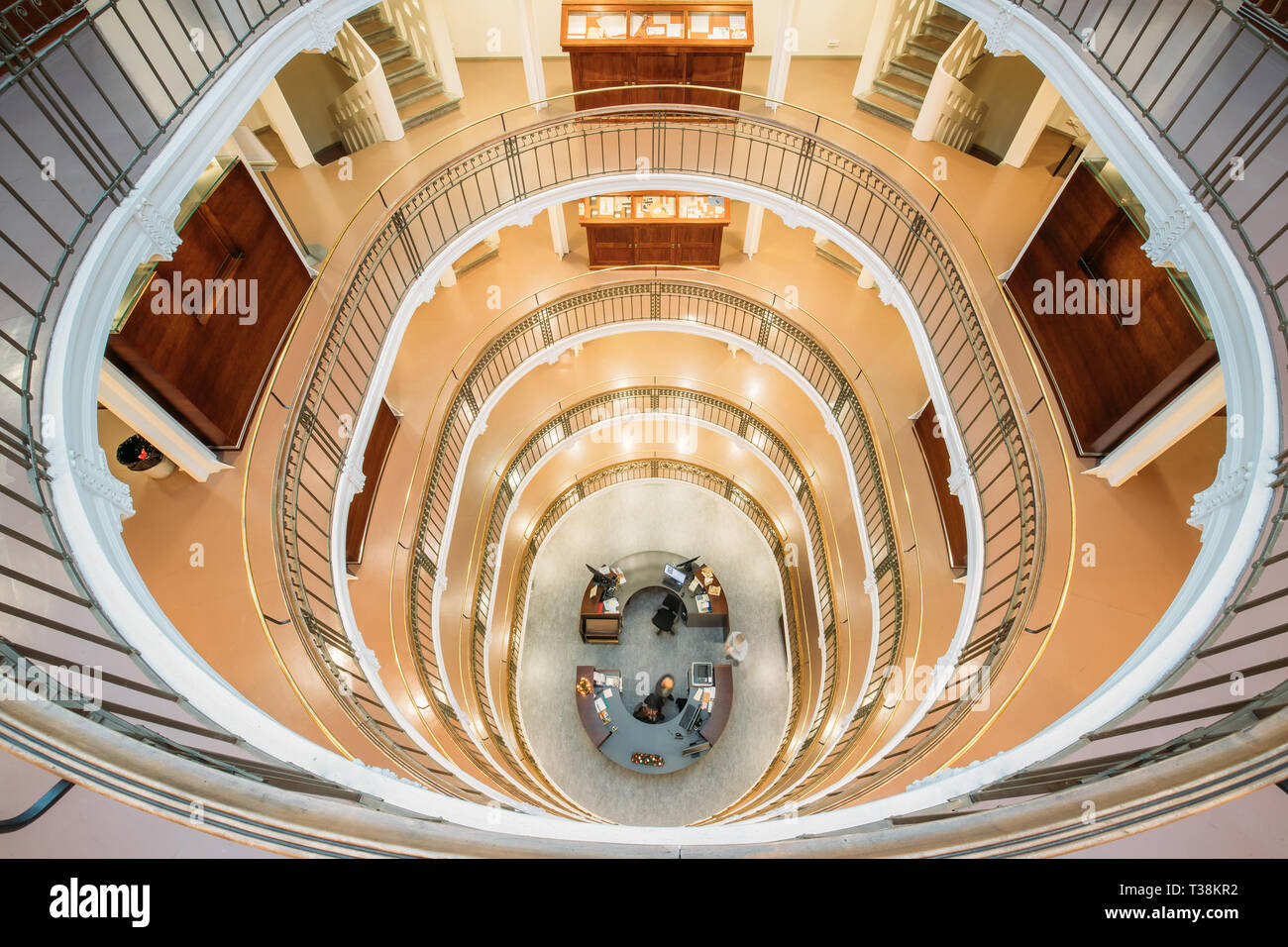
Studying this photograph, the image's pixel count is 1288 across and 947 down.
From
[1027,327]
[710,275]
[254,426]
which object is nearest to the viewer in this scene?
[254,426]

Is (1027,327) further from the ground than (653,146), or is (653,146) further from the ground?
(653,146)

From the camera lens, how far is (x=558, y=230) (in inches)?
422

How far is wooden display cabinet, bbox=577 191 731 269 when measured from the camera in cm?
1026

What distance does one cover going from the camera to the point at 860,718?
305 inches

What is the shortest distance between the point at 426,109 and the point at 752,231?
205 inches

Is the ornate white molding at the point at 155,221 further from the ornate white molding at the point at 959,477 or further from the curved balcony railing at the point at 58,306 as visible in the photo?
the ornate white molding at the point at 959,477

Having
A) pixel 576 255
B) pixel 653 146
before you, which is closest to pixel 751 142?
pixel 653 146

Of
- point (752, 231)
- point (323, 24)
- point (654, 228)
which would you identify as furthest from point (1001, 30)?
point (323, 24)

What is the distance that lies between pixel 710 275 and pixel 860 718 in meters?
6.94

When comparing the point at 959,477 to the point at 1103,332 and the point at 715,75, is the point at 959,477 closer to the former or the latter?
the point at 1103,332

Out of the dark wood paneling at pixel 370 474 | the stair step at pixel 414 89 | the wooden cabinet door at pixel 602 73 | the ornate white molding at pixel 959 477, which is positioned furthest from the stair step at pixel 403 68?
the ornate white molding at pixel 959 477
